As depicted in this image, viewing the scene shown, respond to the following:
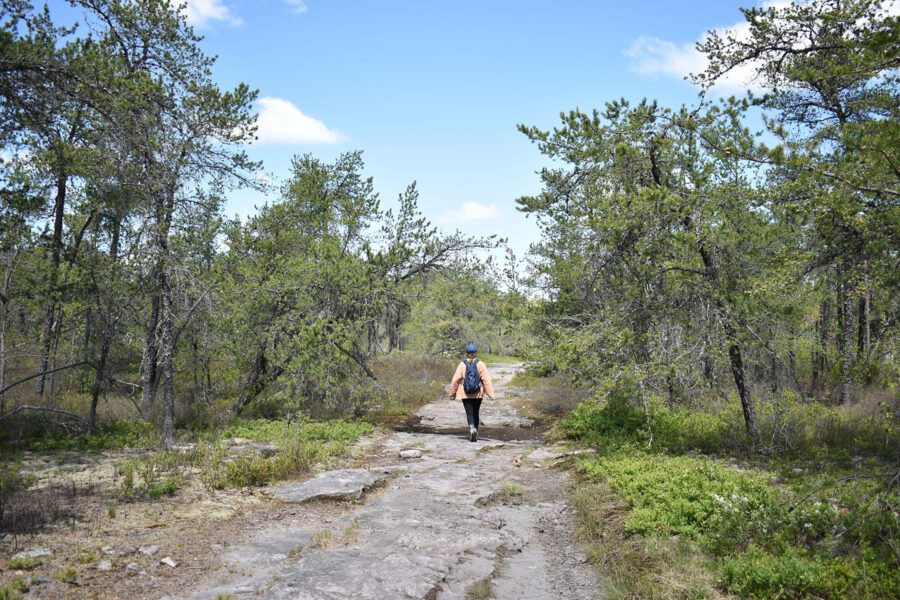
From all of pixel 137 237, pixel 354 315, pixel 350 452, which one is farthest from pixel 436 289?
pixel 137 237

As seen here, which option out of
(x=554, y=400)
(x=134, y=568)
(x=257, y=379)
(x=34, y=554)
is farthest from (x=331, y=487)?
(x=554, y=400)

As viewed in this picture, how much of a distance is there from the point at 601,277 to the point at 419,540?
7.53 metres

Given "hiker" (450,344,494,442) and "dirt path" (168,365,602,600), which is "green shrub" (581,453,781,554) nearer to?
"dirt path" (168,365,602,600)

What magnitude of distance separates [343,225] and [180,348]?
5.52 metres

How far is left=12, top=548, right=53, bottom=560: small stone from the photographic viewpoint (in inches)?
199

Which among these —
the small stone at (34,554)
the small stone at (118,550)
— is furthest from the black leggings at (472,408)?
the small stone at (34,554)

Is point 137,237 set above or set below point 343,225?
below

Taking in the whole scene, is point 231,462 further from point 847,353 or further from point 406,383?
point 847,353

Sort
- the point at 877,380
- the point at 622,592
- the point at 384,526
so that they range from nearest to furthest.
Answer: the point at 622,592 → the point at 384,526 → the point at 877,380

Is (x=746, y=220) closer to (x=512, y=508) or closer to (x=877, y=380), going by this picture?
(x=512, y=508)

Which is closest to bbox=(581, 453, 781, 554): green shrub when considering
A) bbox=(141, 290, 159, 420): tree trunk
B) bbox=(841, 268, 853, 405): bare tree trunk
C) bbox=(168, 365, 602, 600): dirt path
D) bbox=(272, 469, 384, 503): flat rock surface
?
bbox=(168, 365, 602, 600): dirt path

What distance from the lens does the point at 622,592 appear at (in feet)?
16.3

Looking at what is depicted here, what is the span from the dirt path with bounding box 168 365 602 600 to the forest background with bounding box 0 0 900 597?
30.1 inches

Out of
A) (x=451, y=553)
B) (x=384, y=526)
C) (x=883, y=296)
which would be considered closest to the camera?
(x=451, y=553)
